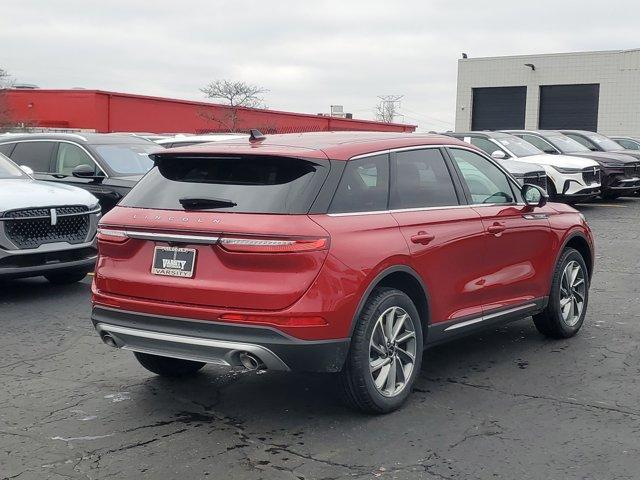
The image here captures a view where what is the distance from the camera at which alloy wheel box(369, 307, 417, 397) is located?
5363 mm

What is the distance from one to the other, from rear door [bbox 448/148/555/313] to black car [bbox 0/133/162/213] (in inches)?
245

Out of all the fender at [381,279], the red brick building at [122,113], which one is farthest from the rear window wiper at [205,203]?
the red brick building at [122,113]

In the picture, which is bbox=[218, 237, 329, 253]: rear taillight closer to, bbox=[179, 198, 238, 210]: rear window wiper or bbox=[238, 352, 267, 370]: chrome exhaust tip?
bbox=[179, 198, 238, 210]: rear window wiper

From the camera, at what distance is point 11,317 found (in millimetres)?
8469

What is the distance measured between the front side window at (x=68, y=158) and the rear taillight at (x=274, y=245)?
8.05 meters

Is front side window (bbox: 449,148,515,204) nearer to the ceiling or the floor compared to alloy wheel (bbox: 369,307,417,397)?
nearer to the ceiling

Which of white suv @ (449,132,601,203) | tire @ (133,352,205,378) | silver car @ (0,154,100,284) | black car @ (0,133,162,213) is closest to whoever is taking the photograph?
tire @ (133,352,205,378)

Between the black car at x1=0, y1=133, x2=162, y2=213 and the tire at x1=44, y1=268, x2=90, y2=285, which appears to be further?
the black car at x1=0, y1=133, x2=162, y2=213

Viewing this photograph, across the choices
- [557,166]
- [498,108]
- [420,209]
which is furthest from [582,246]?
[498,108]

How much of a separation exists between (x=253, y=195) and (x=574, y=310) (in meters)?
3.55

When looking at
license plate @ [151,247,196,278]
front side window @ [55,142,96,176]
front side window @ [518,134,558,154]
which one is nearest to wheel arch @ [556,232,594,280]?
license plate @ [151,247,196,278]

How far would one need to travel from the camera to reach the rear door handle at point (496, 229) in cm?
642

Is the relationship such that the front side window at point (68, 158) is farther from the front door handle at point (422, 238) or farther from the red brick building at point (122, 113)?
the red brick building at point (122, 113)

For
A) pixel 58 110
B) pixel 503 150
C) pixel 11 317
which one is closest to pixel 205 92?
A: pixel 58 110
